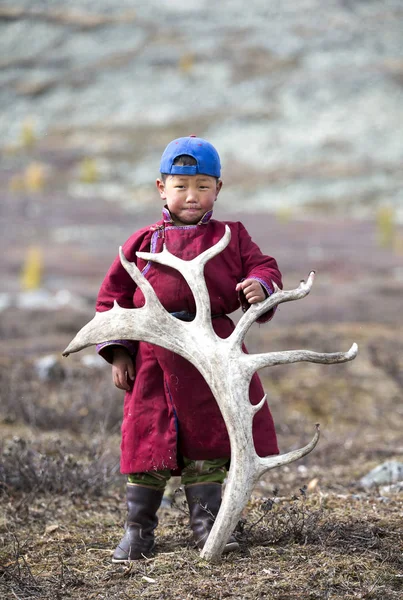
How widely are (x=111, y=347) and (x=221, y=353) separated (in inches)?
23.3

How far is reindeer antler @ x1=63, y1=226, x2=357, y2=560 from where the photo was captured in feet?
10.2

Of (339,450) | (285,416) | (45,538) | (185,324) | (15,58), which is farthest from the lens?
(15,58)

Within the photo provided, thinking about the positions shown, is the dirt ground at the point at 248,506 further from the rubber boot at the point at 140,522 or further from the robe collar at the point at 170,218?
the robe collar at the point at 170,218

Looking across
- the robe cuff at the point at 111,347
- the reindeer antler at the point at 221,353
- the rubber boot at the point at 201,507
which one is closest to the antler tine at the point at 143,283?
the reindeer antler at the point at 221,353

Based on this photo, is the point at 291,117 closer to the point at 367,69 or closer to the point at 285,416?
the point at 367,69

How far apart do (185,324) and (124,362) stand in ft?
1.49

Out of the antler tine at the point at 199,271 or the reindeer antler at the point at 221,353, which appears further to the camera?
the antler tine at the point at 199,271

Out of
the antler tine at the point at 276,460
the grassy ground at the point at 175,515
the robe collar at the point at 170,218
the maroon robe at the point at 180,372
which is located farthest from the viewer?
the robe collar at the point at 170,218

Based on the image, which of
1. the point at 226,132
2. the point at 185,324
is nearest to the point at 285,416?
the point at 185,324

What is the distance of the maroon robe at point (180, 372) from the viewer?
3430 mm

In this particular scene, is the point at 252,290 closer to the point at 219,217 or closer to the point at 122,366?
the point at 122,366

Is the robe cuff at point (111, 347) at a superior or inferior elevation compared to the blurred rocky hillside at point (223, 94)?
inferior

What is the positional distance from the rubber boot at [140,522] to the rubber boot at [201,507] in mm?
175

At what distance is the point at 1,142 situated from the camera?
86625 millimetres
